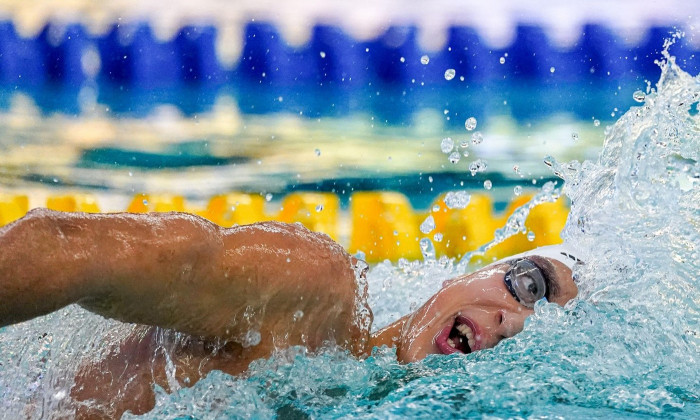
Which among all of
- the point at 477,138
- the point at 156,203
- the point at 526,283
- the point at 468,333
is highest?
the point at 477,138

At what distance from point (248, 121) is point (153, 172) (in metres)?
0.54

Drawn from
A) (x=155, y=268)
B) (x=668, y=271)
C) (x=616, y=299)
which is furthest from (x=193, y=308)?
(x=668, y=271)

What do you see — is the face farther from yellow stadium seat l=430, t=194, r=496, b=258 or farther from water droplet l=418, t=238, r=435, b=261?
yellow stadium seat l=430, t=194, r=496, b=258

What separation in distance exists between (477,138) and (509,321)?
7.82ft

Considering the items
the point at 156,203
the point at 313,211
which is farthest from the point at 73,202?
the point at 313,211

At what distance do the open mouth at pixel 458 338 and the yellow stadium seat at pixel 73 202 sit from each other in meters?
2.32

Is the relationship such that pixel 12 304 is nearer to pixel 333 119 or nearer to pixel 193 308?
pixel 193 308

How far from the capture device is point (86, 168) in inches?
147

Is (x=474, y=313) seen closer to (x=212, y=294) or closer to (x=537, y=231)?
(x=212, y=294)

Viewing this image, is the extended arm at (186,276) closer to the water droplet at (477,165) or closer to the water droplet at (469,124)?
the water droplet at (477,165)

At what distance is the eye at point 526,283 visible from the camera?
158 cm

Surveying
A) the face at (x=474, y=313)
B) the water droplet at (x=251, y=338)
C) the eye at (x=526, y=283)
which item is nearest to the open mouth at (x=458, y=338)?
the face at (x=474, y=313)

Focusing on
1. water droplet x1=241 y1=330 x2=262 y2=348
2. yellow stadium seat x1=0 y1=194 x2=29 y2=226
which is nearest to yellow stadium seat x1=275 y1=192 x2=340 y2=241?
yellow stadium seat x1=0 y1=194 x2=29 y2=226

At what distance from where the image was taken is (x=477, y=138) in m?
3.85
